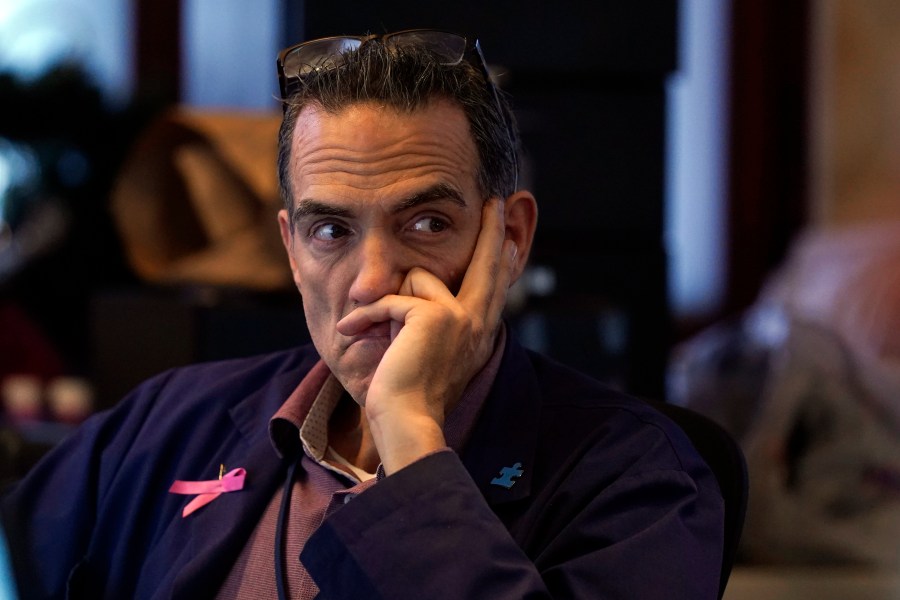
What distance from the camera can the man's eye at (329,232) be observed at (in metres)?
1.31

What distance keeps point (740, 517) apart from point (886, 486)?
4.54ft

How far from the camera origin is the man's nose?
126cm

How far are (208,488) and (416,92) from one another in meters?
0.55

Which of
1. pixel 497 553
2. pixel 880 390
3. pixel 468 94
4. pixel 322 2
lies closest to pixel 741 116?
pixel 880 390

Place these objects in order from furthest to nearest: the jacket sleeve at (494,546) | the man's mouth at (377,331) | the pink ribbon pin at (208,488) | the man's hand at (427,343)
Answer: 1. the pink ribbon pin at (208,488)
2. the man's mouth at (377,331)
3. the man's hand at (427,343)
4. the jacket sleeve at (494,546)

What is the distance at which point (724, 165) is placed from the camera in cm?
475

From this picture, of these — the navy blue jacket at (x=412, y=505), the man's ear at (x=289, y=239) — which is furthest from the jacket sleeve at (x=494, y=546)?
the man's ear at (x=289, y=239)

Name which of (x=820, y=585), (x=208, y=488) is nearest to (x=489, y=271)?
(x=208, y=488)

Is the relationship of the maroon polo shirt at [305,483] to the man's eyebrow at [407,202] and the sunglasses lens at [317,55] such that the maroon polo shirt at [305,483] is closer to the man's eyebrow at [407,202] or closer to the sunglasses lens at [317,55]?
the man's eyebrow at [407,202]

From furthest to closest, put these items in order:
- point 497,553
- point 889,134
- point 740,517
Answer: point 889,134 < point 740,517 < point 497,553

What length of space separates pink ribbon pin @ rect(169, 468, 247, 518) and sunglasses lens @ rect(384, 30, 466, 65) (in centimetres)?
56

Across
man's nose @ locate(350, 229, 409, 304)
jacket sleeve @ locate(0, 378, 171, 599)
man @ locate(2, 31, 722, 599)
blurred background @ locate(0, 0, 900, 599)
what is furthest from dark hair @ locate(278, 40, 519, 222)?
blurred background @ locate(0, 0, 900, 599)

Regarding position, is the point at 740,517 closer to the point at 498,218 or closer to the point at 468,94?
the point at 498,218

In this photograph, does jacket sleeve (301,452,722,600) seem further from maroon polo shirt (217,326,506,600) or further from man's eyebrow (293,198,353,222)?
man's eyebrow (293,198,353,222)
